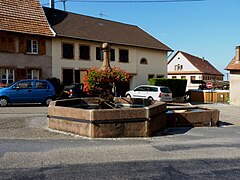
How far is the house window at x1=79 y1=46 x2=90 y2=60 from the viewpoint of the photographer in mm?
27469

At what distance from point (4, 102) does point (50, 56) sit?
8.72 m

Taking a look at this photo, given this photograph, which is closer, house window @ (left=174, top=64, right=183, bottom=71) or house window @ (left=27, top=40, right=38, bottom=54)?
house window @ (left=27, top=40, right=38, bottom=54)

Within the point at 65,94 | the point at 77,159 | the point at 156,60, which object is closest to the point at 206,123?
the point at 77,159

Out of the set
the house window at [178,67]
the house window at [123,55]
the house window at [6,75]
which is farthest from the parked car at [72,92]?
the house window at [178,67]

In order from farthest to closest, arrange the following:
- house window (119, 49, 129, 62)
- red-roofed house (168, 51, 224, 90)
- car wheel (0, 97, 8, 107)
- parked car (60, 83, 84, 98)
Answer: red-roofed house (168, 51, 224, 90), house window (119, 49, 129, 62), parked car (60, 83, 84, 98), car wheel (0, 97, 8, 107)

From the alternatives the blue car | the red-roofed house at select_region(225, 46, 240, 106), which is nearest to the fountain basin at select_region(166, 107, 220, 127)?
the blue car

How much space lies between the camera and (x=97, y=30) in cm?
3078

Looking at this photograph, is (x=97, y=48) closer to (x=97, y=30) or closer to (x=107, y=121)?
(x=97, y=30)

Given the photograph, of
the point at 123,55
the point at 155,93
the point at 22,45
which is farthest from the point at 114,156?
the point at 123,55

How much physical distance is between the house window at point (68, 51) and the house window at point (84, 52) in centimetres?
103

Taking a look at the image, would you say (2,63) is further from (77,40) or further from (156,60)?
(156,60)

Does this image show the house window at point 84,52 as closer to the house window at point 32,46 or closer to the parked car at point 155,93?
the house window at point 32,46

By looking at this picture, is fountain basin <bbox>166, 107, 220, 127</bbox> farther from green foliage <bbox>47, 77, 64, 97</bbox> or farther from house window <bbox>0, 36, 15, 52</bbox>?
house window <bbox>0, 36, 15, 52</bbox>

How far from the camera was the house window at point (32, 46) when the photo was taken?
78.8 ft
